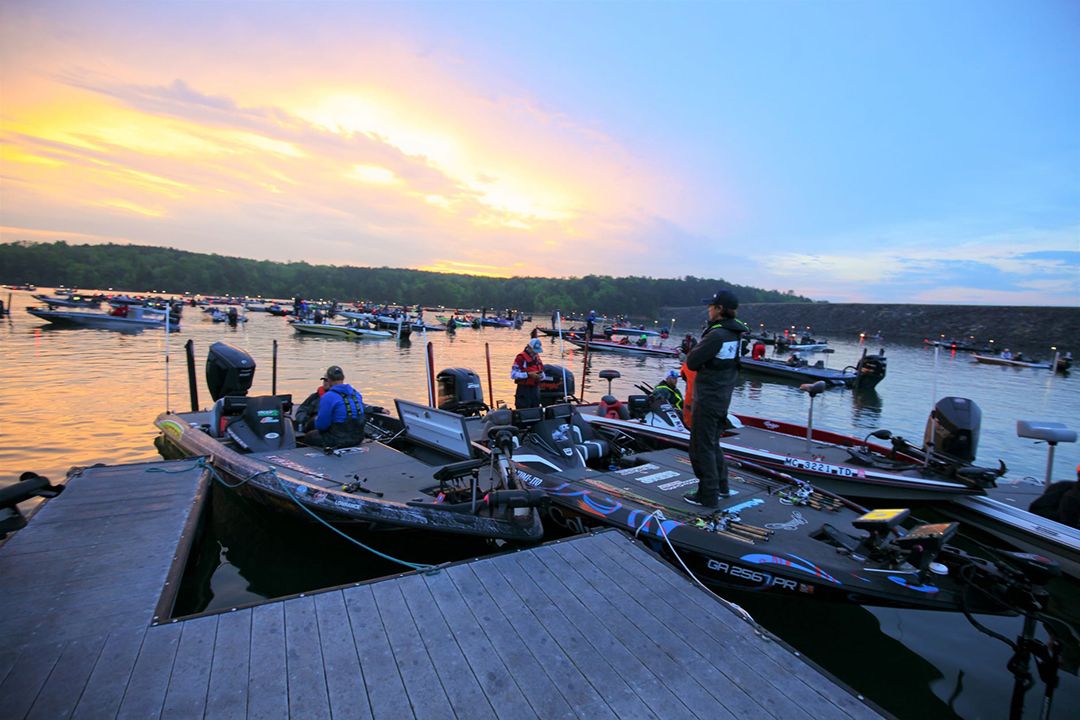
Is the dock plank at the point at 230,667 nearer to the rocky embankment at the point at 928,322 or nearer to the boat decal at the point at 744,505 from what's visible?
the boat decal at the point at 744,505

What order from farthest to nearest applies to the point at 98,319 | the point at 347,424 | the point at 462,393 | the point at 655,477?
the point at 98,319, the point at 462,393, the point at 347,424, the point at 655,477

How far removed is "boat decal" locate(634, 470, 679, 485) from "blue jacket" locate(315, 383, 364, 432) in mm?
4048

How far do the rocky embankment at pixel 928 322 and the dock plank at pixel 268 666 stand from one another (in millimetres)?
71259

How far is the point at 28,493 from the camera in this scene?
13.5 feet

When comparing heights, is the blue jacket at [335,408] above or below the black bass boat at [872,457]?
above

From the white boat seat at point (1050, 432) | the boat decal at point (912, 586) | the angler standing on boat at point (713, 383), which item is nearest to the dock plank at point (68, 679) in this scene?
the angler standing on boat at point (713, 383)

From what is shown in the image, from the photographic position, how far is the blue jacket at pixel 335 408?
23.1 feet

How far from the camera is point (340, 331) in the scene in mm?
38000

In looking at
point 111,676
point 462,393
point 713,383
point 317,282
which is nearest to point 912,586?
point 713,383

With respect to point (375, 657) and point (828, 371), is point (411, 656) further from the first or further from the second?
point (828, 371)

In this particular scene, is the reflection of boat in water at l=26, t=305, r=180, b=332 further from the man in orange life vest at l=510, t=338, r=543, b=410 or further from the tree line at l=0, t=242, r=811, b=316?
the tree line at l=0, t=242, r=811, b=316

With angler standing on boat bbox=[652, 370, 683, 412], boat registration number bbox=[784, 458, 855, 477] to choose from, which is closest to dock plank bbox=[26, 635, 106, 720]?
boat registration number bbox=[784, 458, 855, 477]

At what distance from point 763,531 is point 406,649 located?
3382 mm

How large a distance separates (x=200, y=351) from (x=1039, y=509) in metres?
30.4
